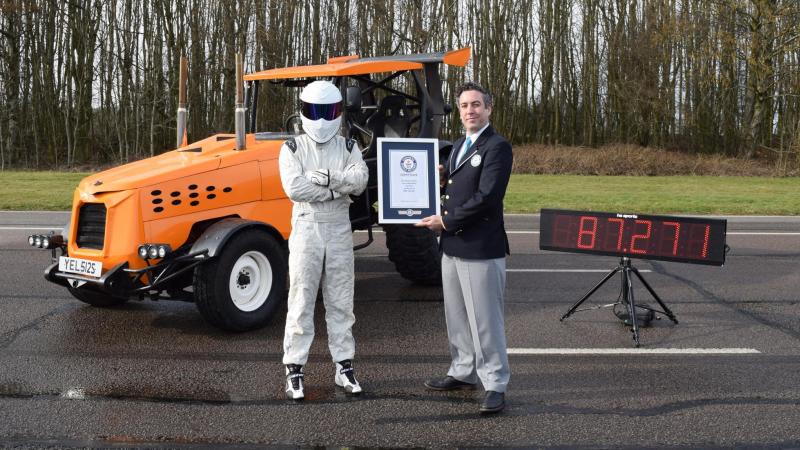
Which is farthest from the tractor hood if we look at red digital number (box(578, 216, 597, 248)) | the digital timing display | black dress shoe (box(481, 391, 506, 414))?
black dress shoe (box(481, 391, 506, 414))

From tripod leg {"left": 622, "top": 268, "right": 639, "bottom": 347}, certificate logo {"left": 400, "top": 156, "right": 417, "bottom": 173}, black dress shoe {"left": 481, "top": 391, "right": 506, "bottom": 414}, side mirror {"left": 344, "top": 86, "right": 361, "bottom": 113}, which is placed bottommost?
black dress shoe {"left": 481, "top": 391, "right": 506, "bottom": 414}

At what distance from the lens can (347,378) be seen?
17.3 ft

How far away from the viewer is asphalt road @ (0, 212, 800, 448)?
455 cm

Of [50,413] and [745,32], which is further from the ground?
[745,32]

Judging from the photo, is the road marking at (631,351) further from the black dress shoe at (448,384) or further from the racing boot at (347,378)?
the racing boot at (347,378)

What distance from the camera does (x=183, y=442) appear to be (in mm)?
4383

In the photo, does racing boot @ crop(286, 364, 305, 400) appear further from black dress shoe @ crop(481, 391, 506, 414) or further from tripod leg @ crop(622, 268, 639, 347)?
tripod leg @ crop(622, 268, 639, 347)

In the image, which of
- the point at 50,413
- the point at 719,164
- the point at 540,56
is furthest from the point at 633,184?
the point at 50,413

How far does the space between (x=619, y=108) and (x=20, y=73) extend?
75.8 feet

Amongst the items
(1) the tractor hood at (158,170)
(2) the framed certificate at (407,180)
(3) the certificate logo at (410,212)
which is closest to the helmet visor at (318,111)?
(2) the framed certificate at (407,180)

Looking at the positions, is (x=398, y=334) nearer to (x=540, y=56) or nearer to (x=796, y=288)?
(x=796, y=288)

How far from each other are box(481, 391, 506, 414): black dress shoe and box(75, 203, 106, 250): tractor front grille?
366cm

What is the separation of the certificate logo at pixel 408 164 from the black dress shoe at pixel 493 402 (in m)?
1.60

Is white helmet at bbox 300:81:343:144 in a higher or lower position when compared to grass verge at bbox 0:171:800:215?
higher
